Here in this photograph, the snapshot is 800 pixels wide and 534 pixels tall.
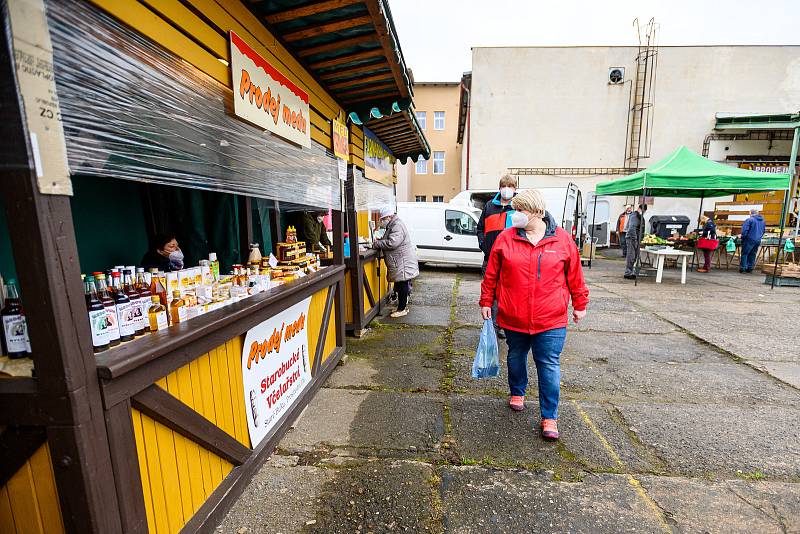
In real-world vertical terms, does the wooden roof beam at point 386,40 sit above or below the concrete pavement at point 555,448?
above

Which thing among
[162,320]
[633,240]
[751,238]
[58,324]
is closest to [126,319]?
[162,320]

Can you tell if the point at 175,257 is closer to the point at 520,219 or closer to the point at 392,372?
the point at 392,372

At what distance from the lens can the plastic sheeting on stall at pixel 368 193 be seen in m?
5.26

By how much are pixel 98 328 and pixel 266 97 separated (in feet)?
6.15

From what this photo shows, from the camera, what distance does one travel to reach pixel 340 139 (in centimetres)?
443

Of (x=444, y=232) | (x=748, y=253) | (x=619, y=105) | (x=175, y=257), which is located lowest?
(x=748, y=253)

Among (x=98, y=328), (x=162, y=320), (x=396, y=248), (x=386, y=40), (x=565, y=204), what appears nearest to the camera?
(x=98, y=328)

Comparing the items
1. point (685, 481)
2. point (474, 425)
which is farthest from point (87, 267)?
point (685, 481)

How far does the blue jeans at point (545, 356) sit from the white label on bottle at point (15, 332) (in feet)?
9.02

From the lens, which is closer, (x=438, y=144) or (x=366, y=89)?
(x=366, y=89)

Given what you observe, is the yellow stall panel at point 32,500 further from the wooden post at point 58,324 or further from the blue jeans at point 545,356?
the blue jeans at point 545,356

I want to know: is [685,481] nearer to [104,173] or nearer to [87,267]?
[104,173]

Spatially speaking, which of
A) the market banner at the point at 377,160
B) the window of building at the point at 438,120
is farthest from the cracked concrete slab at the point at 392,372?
the window of building at the point at 438,120

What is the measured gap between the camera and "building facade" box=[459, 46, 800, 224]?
1636 cm
